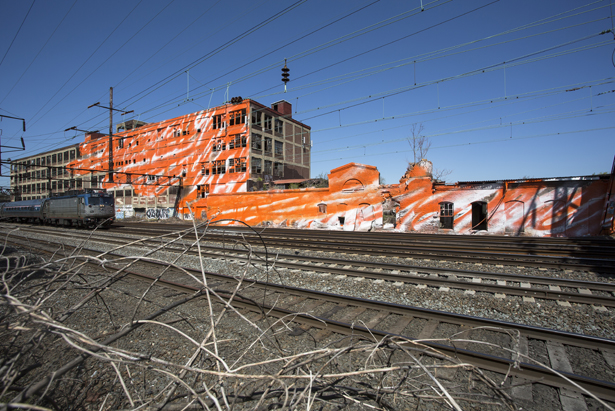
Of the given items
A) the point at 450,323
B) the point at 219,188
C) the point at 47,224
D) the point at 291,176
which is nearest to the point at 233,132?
the point at 219,188

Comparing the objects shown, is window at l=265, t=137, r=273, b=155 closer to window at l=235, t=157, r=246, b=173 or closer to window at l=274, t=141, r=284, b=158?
window at l=274, t=141, r=284, b=158

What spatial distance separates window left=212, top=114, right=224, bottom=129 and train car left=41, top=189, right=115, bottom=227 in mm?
17860

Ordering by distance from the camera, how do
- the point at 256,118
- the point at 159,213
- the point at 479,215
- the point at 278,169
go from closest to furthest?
the point at 479,215 < the point at 256,118 < the point at 159,213 < the point at 278,169

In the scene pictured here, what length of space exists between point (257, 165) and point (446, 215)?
26.4 metres

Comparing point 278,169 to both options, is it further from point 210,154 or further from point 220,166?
point 210,154

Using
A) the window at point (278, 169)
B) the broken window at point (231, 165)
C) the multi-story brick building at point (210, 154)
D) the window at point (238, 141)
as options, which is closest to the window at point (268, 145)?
the multi-story brick building at point (210, 154)

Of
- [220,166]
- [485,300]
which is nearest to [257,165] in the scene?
[220,166]

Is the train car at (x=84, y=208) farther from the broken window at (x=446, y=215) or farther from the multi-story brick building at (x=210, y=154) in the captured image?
the broken window at (x=446, y=215)

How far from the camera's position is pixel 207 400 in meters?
3.16

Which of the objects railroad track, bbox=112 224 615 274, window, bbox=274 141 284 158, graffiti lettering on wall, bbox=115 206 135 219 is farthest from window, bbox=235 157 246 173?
railroad track, bbox=112 224 615 274

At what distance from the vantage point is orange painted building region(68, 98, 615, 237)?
16406mm

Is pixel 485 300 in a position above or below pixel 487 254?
below

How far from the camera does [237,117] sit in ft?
127

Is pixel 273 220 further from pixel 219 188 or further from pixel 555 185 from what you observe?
pixel 555 185
